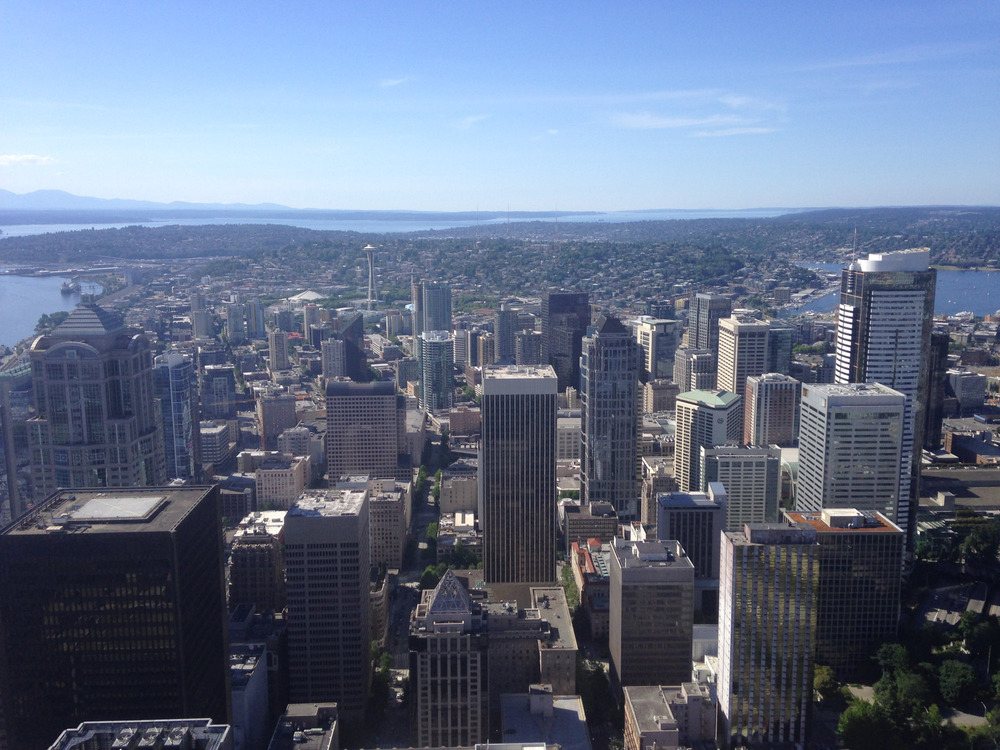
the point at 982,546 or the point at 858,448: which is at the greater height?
the point at 858,448

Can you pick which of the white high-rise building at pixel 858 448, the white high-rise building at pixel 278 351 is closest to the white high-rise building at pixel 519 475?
the white high-rise building at pixel 858 448

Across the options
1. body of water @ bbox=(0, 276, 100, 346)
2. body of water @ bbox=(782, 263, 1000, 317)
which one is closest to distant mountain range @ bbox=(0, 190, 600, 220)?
body of water @ bbox=(0, 276, 100, 346)

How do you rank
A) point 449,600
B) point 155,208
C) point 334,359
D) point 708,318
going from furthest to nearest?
point 155,208, point 708,318, point 334,359, point 449,600

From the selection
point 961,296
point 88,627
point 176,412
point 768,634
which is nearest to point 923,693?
point 768,634

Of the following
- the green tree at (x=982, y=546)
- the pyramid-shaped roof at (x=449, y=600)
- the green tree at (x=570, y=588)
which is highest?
the pyramid-shaped roof at (x=449, y=600)

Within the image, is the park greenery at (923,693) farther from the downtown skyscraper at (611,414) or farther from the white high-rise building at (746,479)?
the downtown skyscraper at (611,414)

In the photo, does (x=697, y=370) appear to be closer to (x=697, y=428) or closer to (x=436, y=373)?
(x=436, y=373)
